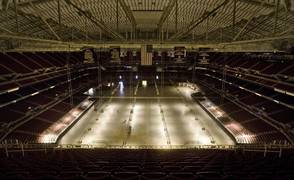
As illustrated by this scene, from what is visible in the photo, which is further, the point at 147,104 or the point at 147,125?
the point at 147,104

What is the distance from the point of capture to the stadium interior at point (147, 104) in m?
9.12

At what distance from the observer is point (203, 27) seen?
85.4 ft

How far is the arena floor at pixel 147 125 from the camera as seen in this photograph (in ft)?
56.8

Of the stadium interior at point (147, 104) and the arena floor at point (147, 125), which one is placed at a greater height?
the stadium interior at point (147, 104)

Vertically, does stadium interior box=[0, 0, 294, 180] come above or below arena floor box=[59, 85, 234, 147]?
above

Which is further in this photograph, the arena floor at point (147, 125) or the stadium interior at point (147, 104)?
the arena floor at point (147, 125)

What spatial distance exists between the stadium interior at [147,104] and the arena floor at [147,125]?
0.30 ft

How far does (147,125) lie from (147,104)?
6.62 metres

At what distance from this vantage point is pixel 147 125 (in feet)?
66.5

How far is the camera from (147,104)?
87.8ft

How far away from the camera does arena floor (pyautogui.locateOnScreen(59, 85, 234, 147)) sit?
17312 millimetres

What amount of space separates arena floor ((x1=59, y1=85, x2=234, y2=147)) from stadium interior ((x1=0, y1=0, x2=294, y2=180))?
9 cm

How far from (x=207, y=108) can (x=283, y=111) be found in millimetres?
7500

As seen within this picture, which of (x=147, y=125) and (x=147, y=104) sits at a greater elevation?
(x=147, y=104)
